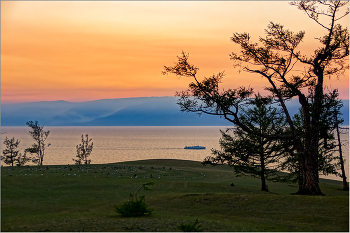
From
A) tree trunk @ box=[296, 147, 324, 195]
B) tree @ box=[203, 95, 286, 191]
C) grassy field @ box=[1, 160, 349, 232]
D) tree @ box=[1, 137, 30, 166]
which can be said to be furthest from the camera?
tree @ box=[1, 137, 30, 166]

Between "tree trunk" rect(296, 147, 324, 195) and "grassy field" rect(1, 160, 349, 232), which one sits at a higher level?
"tree trunk" rect(296, 147, 324, 195)

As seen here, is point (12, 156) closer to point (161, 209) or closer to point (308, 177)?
point (161, 209)

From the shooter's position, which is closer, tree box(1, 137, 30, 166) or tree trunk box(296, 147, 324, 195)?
tree trunk box(296, 147, 324, 195)

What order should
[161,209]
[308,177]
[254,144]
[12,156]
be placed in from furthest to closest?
1. [12,156]
2. [254,144]
3. [308,177]
4. [161,209]

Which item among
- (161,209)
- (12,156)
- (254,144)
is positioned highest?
(254,144)

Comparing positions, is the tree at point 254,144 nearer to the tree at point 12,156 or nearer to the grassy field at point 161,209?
the grassy field at point 161,209

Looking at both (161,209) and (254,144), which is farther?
(254,144)

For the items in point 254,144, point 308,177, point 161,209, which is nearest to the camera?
point 161,209

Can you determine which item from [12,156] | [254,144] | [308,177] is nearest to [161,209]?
[308,177]

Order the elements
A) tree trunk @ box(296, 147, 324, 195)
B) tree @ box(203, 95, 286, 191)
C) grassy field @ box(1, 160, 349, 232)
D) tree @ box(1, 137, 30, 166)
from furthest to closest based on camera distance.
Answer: tree @ box(1, 137, 30, 166)
tree @ box(203, 95, 286, 191)
tree trunk @ box(296, 147, 324, 195)
grassy field @ box(1, 160, 349, 232)

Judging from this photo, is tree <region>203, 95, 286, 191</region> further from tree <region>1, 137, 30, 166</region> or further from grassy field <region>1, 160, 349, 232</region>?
tree <region>1, 137, 30, 166</region>

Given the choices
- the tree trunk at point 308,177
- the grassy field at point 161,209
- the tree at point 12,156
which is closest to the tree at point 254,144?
the tree trunk at point 308,177

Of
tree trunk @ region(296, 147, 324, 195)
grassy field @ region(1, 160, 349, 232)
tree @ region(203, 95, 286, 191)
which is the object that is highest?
tree @ region(203, 95, 286, 191)

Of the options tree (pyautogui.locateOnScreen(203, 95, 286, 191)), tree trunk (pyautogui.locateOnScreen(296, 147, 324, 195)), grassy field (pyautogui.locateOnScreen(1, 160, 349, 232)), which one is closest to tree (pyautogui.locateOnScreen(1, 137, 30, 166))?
grassy field (pyautogui.locateOnScreen(1, 160, 349, 232))
